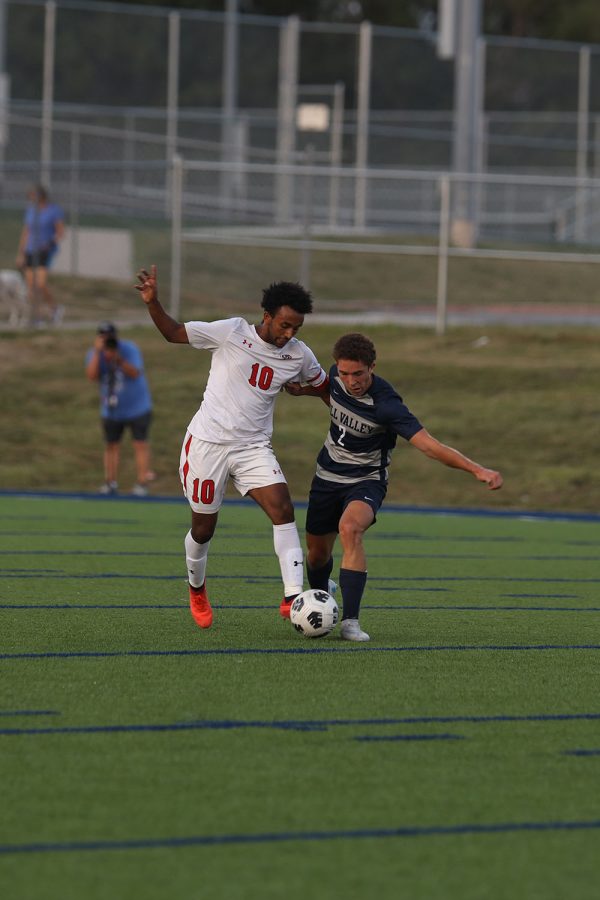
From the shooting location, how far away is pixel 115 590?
9.99 meters

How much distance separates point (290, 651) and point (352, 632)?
452 mm

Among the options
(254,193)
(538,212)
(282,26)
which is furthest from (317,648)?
(282,26)

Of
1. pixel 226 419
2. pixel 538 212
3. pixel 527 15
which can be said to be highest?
pixel 527 15

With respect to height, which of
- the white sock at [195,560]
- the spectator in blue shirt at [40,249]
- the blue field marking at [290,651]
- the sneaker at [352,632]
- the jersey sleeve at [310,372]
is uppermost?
the spectator in blue shirt at [40,249]

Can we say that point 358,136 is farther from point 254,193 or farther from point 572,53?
point 572,53

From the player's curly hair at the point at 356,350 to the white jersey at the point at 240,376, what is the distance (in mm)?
288

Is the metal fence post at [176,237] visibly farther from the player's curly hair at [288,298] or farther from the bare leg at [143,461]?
the player's curly hair at [288,298]

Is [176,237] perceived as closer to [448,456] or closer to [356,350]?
[356,350]

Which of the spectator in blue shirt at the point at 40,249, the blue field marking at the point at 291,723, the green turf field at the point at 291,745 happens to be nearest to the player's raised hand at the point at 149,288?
the green turf field at the point at 291,745

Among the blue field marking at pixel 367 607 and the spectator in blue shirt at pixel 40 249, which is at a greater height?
the spectator in blue shirt at pixel 40 249

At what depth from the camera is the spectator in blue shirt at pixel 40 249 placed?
2342 centimetres

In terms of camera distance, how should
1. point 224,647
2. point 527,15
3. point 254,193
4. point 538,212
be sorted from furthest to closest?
point 527,15, point 538,212, point 254,193, point 224,647

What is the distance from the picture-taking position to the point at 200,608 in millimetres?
8484

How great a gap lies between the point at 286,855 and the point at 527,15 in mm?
59170
